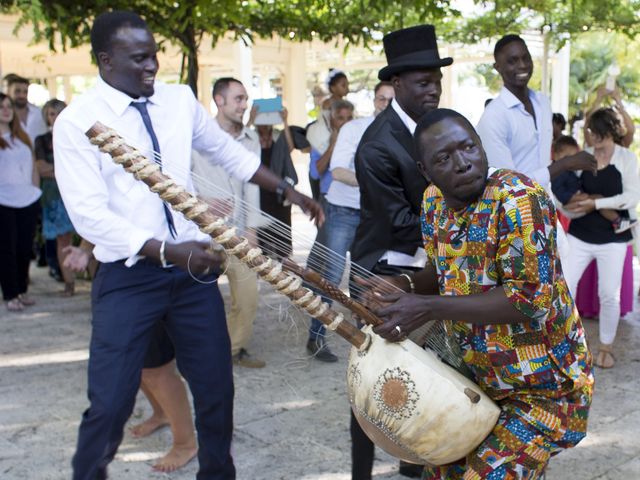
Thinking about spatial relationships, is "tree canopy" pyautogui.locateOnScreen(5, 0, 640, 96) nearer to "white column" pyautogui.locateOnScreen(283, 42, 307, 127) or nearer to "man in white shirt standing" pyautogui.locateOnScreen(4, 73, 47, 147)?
"man in white shirt standing" pyautogui.locateOnScreen(4, 73, 47, 147)

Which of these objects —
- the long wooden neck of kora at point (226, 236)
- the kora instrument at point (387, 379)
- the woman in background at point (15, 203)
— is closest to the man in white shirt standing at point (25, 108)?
the woman in background at point (15, 203)

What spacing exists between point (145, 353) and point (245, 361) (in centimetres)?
275

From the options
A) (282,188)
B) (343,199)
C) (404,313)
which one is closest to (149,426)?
(282,188)

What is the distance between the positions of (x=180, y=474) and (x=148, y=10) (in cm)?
439

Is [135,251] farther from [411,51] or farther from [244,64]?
[244,64]

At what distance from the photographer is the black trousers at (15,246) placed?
8359 millimetres

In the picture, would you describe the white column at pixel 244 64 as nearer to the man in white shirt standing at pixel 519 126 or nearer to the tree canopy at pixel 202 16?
the tree canopy at pixel 202 16

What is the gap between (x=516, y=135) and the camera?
4629 millimetres

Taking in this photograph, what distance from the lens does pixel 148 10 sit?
23.4ft

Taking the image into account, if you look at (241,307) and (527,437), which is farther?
(241,307)

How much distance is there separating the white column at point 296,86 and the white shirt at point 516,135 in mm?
15873

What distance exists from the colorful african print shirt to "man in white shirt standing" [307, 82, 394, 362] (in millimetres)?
3173

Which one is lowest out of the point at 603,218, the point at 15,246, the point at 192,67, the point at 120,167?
the point at 15,246

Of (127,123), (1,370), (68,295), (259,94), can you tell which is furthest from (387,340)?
(259,94)
